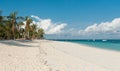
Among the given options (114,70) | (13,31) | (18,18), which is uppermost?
(18,18)

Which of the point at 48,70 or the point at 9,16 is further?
the point at 9,16

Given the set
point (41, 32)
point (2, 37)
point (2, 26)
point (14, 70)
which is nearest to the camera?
point (14, 70)

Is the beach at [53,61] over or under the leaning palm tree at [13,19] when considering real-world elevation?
under

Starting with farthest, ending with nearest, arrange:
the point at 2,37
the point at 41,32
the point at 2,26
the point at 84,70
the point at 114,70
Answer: the point at 41,32
the point at 2,37
the point at 2,26
the point at 114,70
the point at 84,70

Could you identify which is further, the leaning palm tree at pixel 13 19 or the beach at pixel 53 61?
the leaning palm tree at pixel 13 19

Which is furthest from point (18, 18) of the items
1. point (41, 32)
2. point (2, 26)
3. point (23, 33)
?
point (41, 32)

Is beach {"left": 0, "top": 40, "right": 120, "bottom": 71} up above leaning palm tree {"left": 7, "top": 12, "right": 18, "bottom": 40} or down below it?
below

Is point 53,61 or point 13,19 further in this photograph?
point 13,19

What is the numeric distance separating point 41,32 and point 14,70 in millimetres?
101207

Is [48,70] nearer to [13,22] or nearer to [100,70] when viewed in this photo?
[100,70]

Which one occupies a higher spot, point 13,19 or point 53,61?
point 13,19

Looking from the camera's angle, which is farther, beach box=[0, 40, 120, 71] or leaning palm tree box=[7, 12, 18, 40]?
leaning palm tree box=[7, 12, 18, 40]

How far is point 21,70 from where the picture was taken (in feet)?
28.8

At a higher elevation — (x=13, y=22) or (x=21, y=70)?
(x=13, y=22)
